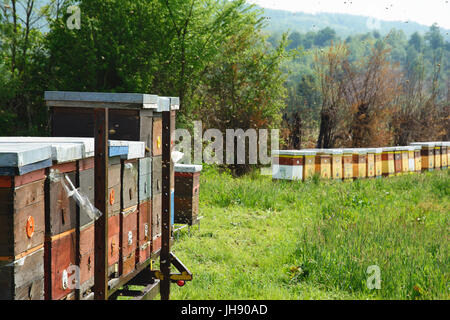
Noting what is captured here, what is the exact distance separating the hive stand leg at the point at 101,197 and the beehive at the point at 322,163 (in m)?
9.81

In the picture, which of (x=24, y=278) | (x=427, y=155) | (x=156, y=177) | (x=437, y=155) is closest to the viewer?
(x=24, y=278)

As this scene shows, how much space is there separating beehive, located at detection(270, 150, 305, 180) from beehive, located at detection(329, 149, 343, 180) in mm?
1096

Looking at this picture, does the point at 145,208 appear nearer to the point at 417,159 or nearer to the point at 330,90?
the point at 417,159

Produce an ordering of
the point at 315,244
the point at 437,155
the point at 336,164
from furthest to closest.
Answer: the point at 437,155
the point at 336,164
the point at 315,244

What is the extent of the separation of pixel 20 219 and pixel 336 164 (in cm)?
1114

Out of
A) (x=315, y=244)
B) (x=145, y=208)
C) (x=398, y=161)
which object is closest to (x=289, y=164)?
(x=398, y=161)

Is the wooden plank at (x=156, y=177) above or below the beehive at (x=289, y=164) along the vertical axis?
above

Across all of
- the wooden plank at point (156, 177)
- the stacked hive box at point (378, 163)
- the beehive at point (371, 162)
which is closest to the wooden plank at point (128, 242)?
the wooden plank at point (156, 177)

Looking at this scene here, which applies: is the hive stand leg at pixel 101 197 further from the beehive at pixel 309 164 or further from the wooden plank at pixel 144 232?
the beehive at pixel 309 164

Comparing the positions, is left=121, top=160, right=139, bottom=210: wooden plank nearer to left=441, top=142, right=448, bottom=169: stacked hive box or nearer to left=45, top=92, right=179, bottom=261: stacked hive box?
left=45, top=92, right=179, bottom=261: stacked hive box

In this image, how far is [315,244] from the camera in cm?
607

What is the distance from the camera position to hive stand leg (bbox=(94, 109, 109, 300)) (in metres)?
2.96

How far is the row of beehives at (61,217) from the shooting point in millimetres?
2455

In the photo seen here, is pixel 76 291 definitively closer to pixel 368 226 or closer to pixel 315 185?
pixel 368 226
